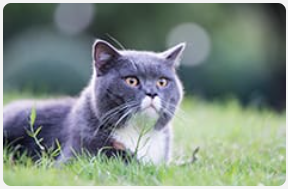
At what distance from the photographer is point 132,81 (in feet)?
12.5

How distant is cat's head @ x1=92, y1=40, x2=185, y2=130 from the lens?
3.73m

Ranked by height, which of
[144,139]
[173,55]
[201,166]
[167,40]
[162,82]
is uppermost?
[173,55]

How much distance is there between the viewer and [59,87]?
10.1 m

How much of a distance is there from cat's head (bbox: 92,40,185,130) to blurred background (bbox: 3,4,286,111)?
239 inches

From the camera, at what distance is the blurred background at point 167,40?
11016mm

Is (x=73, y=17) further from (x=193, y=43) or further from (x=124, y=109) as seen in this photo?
(x=124, y=109)

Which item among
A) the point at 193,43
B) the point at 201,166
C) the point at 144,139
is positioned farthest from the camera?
the point at 193,43

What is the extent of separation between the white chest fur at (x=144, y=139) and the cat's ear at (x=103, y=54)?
0.43 m

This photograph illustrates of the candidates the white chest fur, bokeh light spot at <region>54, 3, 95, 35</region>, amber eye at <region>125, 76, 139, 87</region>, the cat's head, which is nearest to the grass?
the white chest fur

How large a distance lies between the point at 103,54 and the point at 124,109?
41cm

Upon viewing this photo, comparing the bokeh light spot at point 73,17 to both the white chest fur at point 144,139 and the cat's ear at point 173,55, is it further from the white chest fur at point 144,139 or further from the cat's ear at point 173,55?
the white chest fur at point 144,139

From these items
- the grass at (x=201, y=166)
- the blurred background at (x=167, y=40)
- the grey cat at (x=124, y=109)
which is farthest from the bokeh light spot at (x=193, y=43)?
the grey cat at (x=124, y=109)

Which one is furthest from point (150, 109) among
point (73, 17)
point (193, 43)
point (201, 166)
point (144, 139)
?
point (73, 17)

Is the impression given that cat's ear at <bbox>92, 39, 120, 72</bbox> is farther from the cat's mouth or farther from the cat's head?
the cat's mouth
